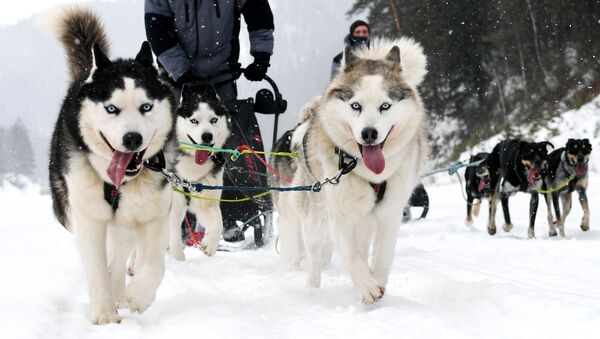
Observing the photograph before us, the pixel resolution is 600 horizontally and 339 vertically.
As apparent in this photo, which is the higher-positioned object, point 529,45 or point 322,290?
point 529,45

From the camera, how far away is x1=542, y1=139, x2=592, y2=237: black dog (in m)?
6.82

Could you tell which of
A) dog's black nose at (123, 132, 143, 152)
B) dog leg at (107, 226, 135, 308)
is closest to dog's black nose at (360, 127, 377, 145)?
dog's black nose at (123, 132, 143, 152)

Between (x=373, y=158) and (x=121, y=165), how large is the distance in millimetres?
1046

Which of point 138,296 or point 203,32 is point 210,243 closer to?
point 203,32

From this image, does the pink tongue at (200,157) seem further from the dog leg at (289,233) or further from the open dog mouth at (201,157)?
the dog leg at (289,233)

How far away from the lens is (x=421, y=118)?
272 centimetres

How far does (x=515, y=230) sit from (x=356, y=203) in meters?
5.39

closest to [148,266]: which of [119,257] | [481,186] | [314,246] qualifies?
[119,257]

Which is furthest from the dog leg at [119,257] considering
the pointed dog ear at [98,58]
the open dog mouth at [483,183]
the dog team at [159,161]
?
the open dog mouth at [483,183]

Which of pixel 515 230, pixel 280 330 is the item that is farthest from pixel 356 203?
pixel 515 230

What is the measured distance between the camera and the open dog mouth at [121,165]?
2.21 m

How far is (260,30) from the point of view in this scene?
4.42 metres

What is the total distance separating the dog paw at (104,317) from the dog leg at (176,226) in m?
1.89

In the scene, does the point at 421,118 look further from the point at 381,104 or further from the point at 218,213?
the point at 218,213
